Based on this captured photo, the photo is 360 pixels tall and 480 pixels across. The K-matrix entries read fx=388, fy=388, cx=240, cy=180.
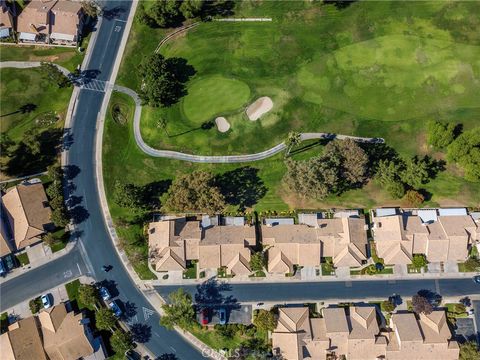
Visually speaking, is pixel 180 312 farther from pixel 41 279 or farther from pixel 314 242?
pixel 41 279

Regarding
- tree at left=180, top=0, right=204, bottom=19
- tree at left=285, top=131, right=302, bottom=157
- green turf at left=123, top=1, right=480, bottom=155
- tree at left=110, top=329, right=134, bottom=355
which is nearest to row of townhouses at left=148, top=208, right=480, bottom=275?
tree at left=110, top=329, right=134, bottom=355

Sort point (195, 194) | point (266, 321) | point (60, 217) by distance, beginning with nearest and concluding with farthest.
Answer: point (266, 321) < point (195, 194) < point (60, 217)

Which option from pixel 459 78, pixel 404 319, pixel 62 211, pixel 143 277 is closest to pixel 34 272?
pixel 62 211

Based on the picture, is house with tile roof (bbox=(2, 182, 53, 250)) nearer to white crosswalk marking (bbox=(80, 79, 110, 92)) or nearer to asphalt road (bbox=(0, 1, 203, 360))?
asphalt road (bbox=(0, 1, 203, 360))

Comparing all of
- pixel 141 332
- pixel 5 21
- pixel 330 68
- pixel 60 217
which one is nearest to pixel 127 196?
pixel 60 217

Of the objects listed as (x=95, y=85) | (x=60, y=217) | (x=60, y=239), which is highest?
(x=95, y=85)
